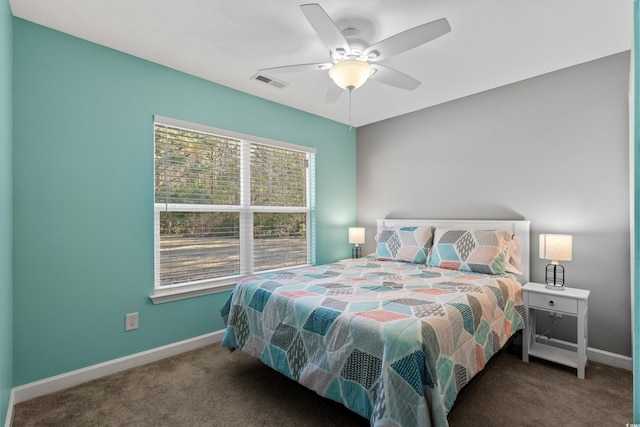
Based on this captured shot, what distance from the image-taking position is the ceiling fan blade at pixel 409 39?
1.67 meters

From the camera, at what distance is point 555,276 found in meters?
2.64

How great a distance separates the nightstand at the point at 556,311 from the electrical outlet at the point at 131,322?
312 cm

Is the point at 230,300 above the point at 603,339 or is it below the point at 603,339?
above

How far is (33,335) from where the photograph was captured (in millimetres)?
2092

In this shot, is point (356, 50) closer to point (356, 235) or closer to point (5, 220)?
point (5, 220)

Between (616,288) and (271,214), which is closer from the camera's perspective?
(616,288)

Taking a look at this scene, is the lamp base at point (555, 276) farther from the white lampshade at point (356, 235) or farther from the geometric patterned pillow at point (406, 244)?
the white lampshade at point (356, 235)

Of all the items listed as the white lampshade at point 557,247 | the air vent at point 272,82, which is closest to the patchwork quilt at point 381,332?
the white lampshade at point 557,247

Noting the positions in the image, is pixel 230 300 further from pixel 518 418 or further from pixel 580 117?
pixel 580 117

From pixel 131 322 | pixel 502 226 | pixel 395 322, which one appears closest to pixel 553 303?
pixel 502 226

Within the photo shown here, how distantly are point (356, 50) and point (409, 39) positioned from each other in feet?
1.38

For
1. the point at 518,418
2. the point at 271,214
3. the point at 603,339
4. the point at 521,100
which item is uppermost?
the point at 521,100

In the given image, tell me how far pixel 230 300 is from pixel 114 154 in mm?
1433

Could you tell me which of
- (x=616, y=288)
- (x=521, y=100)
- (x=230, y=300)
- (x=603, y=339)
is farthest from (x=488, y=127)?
(x=230, y=300)
